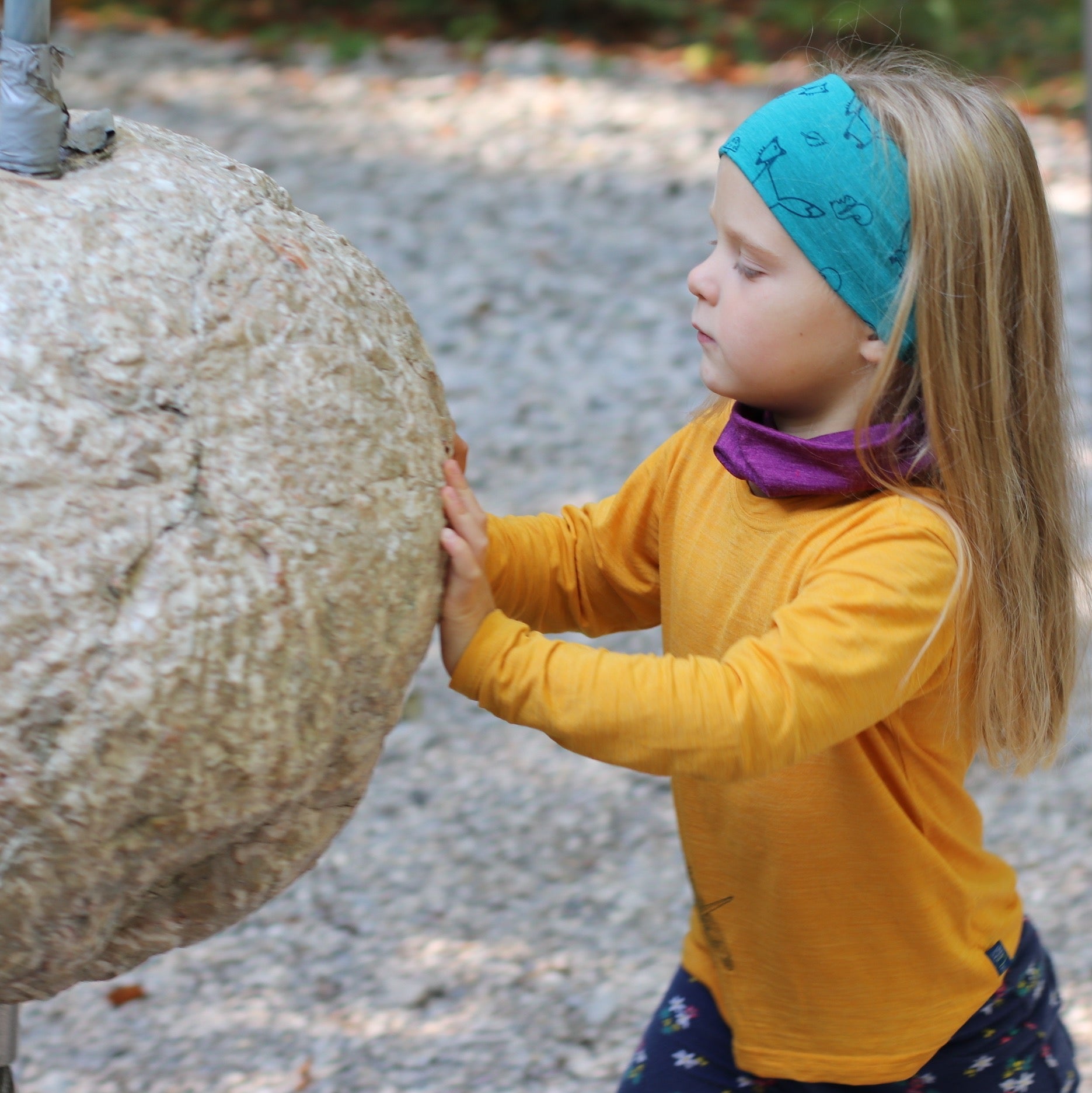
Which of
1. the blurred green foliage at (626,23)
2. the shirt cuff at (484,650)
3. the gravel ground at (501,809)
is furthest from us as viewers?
the blurred green foliage at (626,23)

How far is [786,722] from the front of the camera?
1633 millimetres

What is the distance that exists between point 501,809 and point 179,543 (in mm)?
2573

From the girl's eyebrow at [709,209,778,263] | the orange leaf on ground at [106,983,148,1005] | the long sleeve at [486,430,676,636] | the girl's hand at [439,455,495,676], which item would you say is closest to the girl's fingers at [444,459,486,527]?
the girl's hand at [439,455,495,676]

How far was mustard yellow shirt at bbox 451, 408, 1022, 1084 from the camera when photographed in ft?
5.45

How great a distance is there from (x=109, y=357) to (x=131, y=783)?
45 cm

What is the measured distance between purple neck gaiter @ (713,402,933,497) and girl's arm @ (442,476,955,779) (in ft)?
0.30

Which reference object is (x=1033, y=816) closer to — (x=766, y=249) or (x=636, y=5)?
(x=766, y=249)

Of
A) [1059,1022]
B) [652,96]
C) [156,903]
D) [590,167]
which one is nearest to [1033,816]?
[1059,1022]

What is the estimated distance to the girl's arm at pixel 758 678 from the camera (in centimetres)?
164

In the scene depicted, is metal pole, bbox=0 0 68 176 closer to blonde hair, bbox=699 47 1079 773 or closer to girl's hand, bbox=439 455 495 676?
girl's hand, bbox=439 455 495 676

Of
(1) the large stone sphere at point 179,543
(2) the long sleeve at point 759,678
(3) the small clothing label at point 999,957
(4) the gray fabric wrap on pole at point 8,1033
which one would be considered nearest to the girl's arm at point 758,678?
(2) the long sleeve at point 759,678

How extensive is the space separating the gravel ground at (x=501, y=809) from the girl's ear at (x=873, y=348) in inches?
72.9

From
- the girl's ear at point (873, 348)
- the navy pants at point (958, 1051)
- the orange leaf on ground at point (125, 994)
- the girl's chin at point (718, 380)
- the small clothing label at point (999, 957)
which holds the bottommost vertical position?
the orange leaf on ground at point (125, 994)

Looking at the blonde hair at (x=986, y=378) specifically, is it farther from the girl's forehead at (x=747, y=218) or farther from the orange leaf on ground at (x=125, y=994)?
the orange leaf on ground at (x=125, y=994)
